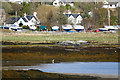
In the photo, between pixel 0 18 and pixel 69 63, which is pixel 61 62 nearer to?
pixel 69 63

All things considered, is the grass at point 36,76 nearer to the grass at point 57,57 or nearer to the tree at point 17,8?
the grass at point 57,57

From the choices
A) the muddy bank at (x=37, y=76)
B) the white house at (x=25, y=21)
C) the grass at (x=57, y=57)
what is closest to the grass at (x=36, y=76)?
the muddy bank at (x=37, y=76)

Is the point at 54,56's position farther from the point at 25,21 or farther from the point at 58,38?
the point at 25,21

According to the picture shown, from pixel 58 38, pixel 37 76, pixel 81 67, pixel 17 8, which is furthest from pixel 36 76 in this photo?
pixel 17 8

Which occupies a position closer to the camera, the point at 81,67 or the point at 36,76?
the point at 36,76

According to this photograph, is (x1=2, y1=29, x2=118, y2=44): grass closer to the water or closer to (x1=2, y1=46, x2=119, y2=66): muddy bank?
(x1=2, y1=46, x2=119, y2=66): muddy bank

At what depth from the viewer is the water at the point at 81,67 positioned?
52.1ft

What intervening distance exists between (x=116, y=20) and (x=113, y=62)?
54.5m

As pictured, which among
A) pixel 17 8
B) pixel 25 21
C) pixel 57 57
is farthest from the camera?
pixel 17 8

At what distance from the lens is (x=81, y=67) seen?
675 inches

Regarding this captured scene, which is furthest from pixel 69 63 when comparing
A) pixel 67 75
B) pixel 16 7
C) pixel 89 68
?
pixel 16 7

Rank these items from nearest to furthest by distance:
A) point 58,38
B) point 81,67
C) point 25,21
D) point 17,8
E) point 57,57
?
1. point 81,67
2. point 57,57
3. point 58,38
4. point 25,21
5. point 17,8

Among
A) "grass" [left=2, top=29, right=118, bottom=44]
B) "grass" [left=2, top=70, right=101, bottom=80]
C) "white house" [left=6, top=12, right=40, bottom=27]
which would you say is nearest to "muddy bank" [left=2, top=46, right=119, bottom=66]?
"grass" [left=2, top=70, right=101, bottom=80]

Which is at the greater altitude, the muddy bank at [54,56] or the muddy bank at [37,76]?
the muddy bank at [54,56]
